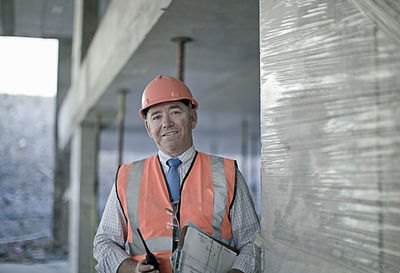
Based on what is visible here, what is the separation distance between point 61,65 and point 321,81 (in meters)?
16.1

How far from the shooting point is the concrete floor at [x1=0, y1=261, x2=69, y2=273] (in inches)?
411

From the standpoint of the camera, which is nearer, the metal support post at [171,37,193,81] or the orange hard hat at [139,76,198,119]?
the orange hard hat at [139,76,198,119]

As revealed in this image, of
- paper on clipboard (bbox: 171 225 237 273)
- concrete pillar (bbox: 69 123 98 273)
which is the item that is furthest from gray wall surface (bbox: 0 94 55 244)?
paper on clipboard (bbox: 171 225 237 273)

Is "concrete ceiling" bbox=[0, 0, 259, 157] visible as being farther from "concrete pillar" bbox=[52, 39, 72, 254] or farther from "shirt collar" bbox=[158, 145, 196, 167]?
"concrete pillar" bbox=[52, 39, 72, 254]

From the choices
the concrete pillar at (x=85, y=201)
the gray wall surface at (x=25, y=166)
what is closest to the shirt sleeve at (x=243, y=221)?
the concrete pillar at (x=85, y=201)

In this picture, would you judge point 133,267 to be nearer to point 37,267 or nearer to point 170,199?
point 170,199

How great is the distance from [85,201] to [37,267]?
2.38 meters

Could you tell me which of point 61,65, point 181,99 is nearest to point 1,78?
point 61,65

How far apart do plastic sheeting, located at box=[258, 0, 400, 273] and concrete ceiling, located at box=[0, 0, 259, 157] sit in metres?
2.10

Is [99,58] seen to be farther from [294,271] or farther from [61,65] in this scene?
[61,65]

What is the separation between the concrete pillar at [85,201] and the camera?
32.9 feet

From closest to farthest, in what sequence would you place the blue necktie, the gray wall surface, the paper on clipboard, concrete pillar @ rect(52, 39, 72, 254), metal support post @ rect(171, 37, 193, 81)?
the paper on clipboard
the blue necktie
metal support post @ rect(171, 37, 193, 81)
concrete pillar @ rect(52, 39, 72, 254)
the gray wall surface

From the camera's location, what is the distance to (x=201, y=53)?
5.88 m

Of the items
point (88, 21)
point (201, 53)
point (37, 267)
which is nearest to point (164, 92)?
point (201, 53)
